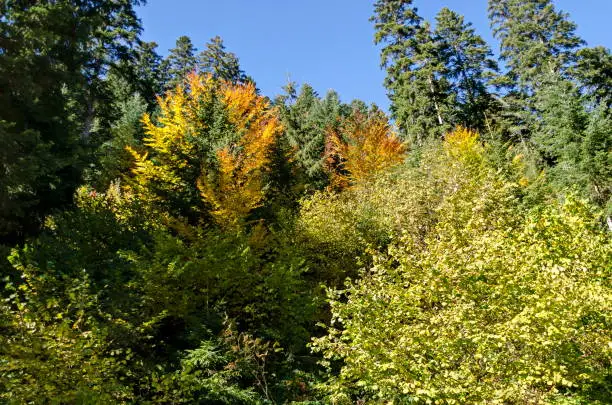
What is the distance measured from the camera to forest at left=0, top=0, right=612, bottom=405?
6809 mm

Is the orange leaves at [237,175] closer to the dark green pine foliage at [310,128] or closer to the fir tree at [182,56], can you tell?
the dark green pine foliage at [310,128]

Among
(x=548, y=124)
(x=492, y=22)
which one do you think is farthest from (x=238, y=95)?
(x=492, y=22)

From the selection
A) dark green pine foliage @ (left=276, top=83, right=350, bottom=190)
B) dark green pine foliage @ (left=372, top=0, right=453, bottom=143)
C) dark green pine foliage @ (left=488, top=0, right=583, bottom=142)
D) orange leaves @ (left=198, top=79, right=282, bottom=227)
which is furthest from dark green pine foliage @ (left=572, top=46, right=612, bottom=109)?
orange leaves @ (left=198, top=79, right=282, bottom=227)

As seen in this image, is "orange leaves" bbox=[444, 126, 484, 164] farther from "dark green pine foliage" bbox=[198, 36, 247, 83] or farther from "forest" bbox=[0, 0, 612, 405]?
"dark green pine foliage" bbox=[198, 36, 247, 83]

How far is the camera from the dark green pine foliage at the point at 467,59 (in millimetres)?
38406

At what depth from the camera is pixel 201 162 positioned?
16109 millimetres

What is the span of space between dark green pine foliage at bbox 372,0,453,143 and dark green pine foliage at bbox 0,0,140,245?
2492cm

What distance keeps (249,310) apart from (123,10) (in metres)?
22.4

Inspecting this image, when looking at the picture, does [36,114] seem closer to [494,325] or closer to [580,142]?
[494,325]

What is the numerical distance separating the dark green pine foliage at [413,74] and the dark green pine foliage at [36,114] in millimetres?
24916

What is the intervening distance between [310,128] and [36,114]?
2506cm

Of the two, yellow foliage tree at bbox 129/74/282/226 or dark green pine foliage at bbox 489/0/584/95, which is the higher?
dark green pine foliage at bbox 489/0/584/95

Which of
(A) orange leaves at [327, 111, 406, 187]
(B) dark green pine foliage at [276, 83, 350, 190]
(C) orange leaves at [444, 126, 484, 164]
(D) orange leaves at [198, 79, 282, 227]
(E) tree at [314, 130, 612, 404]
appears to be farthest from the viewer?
(B) dark green pine foliage at [276, 83, 350, 190]

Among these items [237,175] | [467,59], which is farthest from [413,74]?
[237,175]
